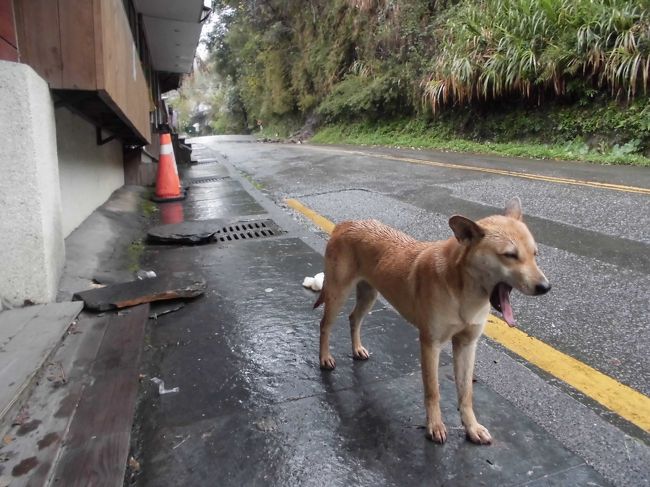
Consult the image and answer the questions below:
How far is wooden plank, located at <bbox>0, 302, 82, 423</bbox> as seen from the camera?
235 centimetres

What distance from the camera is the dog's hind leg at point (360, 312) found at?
2803 millimetres

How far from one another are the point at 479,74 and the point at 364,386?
13613 millimetres

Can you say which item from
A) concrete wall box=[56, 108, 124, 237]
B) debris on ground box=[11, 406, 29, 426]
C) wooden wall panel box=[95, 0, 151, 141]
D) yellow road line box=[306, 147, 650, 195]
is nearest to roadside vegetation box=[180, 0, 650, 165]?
yellow road line box=[306, 147, 650, 195]

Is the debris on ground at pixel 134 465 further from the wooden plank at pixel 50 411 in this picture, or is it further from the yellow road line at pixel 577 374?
the yellow road line at pixel 577 374

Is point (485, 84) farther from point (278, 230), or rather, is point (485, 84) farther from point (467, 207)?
point (278, 230)

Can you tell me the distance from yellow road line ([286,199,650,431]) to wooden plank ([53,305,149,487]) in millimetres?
2056

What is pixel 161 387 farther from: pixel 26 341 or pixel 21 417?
pixel 26 341

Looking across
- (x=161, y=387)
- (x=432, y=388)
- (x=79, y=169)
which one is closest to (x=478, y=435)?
(x=432, y=388)

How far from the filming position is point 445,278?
2.05 metres

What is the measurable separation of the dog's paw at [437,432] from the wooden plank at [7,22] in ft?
10.6

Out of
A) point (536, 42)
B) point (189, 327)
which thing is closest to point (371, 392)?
point (189, 327)

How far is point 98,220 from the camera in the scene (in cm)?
574

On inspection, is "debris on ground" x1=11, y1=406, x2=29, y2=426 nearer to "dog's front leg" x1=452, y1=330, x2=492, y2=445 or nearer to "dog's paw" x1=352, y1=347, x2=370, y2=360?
"dog's paw" x1=352, y1=347, x2=370, y2=360

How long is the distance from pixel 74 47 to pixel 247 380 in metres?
2.52
